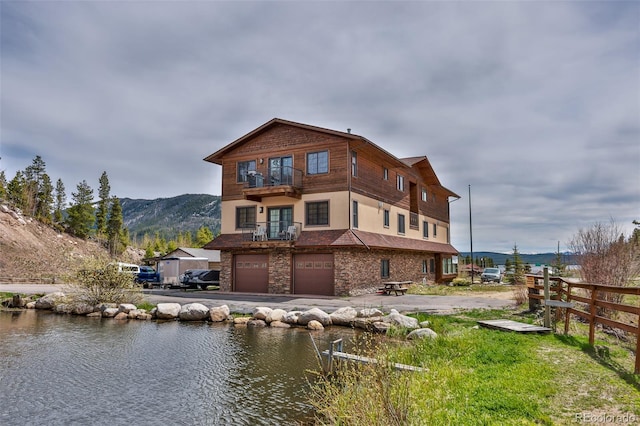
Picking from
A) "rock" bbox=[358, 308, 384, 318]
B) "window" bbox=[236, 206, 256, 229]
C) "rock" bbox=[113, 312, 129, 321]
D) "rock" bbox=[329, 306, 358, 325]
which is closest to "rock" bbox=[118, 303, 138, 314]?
"rock" bbox=[113, 312, 129, 321]

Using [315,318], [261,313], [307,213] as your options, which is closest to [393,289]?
[307,213]

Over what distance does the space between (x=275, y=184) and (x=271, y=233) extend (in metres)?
3.01

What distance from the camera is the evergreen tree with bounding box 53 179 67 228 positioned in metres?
62.9

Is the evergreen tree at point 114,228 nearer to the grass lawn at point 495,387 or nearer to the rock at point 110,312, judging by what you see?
the rock at point 110,312

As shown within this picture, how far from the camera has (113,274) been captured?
20.2 m

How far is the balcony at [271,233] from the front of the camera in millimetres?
25516

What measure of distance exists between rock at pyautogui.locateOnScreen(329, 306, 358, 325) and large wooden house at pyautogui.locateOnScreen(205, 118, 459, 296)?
24.4 ft

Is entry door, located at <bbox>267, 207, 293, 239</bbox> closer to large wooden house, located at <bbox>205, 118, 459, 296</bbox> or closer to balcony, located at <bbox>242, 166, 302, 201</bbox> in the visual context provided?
large wooden house, located at <bbox>205, 118, 459, 296</bbox>

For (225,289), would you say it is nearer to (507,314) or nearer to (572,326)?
(507,314)

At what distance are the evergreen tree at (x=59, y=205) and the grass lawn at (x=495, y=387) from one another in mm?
64589

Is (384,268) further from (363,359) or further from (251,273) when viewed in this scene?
(363,359)

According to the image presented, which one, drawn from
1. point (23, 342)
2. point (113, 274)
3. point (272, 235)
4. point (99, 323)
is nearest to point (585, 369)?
point (23, 342)

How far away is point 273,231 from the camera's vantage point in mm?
26656

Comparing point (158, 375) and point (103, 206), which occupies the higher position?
point (103, 206)
